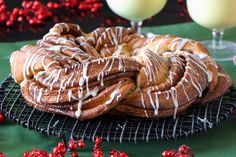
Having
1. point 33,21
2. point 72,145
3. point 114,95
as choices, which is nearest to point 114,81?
point 114,95

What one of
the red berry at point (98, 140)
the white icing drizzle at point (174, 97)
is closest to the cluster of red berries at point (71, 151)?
the red berry at point (98, 140)

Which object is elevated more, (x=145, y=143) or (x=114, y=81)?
(x=114, y=81)

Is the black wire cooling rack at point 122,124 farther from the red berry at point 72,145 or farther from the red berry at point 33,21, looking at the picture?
the red berry at point 33,21

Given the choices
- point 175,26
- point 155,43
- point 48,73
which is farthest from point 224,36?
point 48,73

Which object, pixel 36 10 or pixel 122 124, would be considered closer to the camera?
pixel 122 124

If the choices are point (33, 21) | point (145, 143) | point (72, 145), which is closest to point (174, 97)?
point (145, 143)

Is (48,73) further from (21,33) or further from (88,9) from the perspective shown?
(88,9)

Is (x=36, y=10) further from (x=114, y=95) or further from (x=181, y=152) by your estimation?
(x=181, y=152)

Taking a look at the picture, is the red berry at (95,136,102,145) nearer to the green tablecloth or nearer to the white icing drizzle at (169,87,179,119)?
the green tablecloth
